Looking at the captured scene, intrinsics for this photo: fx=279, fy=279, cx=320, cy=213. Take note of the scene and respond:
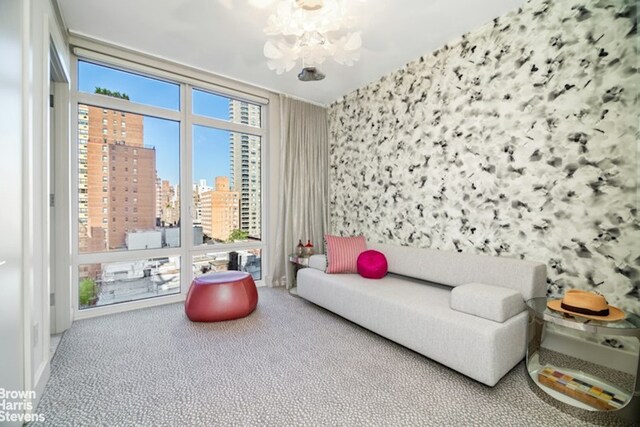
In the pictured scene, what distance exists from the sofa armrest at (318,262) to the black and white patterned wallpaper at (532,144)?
0.97 m

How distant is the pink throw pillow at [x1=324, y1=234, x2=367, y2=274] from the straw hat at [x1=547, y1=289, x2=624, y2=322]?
5.88ft

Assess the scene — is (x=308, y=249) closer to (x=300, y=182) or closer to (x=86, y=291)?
(x=300, y=182)

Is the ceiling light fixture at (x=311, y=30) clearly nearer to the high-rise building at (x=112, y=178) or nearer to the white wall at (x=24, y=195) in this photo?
the white wall at (x=24, y=195)

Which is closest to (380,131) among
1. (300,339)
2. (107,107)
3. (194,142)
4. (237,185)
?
(237,185)

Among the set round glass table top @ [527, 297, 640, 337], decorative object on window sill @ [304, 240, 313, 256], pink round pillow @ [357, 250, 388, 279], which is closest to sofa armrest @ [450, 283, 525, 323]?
round glass table top @ [527, 297, 640, 337]

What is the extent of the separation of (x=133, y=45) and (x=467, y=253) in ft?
12.9

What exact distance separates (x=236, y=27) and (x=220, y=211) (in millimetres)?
2131

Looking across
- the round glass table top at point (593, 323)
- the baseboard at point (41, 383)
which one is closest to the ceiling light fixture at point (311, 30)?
the round glass table top at point (593, 323)

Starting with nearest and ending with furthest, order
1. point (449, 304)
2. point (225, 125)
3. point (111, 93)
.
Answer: point (449, 304) → point (111, 93) → point (225, 125)

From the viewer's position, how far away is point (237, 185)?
3891 mm

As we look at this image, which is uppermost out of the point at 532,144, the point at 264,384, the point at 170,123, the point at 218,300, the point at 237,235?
the point at 170,123

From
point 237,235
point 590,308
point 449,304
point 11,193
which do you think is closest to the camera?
point 11,193

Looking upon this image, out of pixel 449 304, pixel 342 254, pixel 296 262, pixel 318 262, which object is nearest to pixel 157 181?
pixel 296 262

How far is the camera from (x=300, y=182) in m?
4.13
